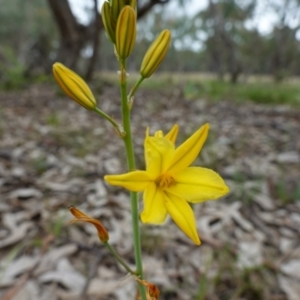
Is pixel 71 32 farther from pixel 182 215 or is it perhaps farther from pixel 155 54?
pixel 182 215

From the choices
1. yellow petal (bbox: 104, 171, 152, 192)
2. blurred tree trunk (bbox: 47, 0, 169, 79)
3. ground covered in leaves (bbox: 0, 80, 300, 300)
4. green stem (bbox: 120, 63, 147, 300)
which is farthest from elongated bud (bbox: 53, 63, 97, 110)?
blurred tree trunk (bbox: 47, 0, 169, 79)

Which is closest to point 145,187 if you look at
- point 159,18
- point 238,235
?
point 238,235

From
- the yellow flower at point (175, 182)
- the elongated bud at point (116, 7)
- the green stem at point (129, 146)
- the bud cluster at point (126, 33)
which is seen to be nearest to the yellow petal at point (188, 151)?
the yellow flower at point (175, 182)

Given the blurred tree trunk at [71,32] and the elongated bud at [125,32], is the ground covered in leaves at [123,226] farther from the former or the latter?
the blurred tree trunk at [71,32]

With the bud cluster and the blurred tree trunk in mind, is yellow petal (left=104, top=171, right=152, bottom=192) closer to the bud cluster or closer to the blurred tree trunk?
the bud cluster

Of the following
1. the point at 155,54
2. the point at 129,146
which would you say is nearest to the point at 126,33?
the point at 155,54

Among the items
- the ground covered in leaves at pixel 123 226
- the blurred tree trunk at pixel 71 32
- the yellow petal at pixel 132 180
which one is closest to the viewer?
the yellow petal at pixel 132 180

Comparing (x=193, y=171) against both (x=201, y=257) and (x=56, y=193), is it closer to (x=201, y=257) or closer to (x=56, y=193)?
(x=201, y=257)
